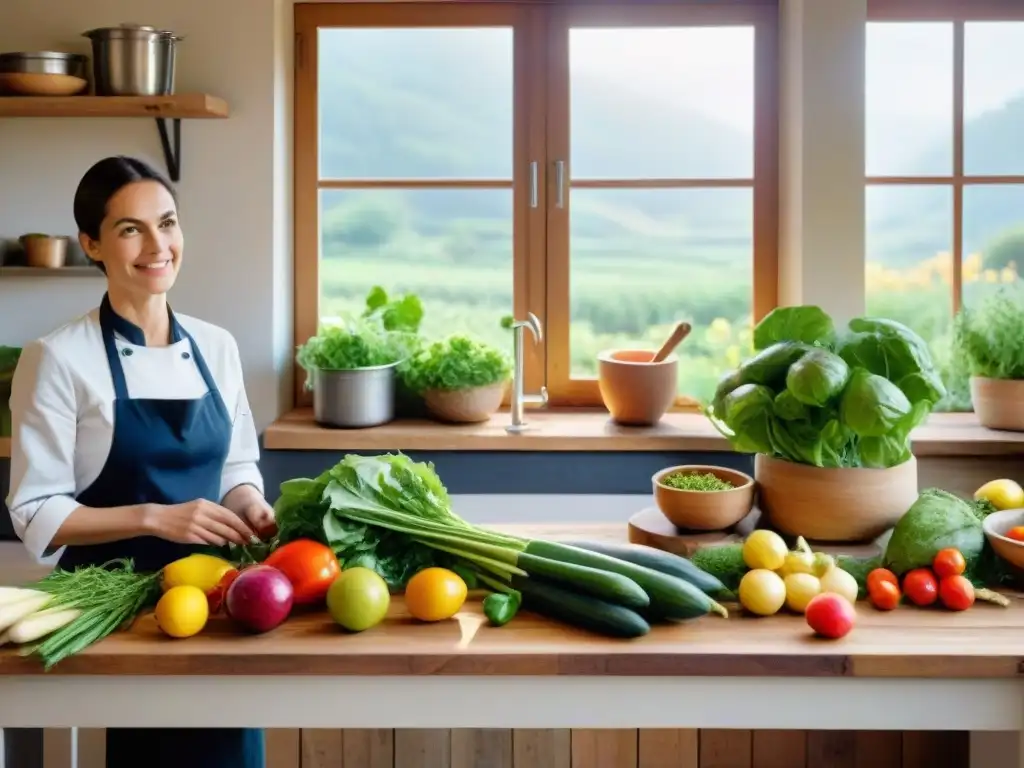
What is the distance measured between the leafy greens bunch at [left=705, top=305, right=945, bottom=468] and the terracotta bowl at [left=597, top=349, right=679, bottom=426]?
94cm

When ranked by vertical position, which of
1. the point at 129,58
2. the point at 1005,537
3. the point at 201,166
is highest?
the point at 129,58

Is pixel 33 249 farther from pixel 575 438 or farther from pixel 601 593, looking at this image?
pixel 601 593

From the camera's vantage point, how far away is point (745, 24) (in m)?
3.44

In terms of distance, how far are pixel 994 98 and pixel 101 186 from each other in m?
2.62

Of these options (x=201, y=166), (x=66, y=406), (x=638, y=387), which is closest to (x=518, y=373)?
(x=638, y=387)

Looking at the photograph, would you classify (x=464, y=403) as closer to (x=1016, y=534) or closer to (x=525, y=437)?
(x=525, y=437)

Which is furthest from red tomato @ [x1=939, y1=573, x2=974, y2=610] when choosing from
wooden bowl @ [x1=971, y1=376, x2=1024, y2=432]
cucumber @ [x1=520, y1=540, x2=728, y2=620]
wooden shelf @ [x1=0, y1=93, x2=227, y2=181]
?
wooden shelf @ [x1=0, y1=93, x2=227, y2=181]

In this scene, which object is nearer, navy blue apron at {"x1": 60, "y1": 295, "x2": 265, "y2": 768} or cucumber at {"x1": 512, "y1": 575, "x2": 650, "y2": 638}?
cucumber at {"x1": 512, "y1": 575, "x2": 650, "y2": 638}

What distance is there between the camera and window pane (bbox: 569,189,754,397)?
349 cm

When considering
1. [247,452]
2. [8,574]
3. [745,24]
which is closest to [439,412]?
[247,452]

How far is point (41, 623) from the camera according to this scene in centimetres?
157

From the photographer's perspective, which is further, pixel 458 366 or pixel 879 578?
pixel 458 366

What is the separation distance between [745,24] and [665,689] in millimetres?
2447

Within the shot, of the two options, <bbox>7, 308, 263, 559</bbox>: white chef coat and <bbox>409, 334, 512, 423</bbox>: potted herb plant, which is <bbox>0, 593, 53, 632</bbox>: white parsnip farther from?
<bbox>409, 334, 512, 423</bbox>: potted herb plant
